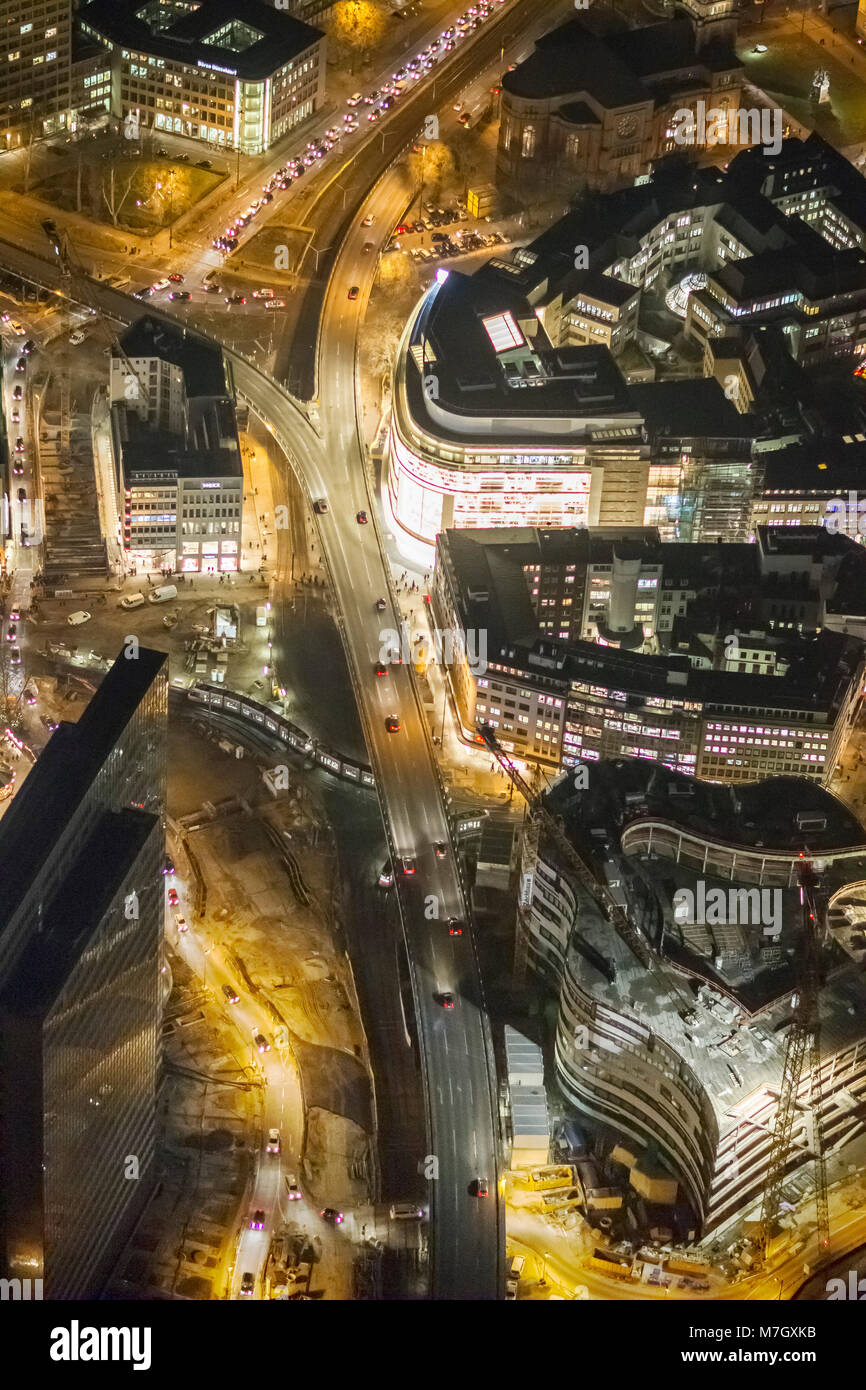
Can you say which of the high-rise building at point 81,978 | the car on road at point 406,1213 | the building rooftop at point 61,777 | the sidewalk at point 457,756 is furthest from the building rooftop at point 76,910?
the sidewalk at point 457,756

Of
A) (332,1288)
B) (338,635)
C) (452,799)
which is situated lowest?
(332,1288)

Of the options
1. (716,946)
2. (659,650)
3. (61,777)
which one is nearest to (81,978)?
(61,777)

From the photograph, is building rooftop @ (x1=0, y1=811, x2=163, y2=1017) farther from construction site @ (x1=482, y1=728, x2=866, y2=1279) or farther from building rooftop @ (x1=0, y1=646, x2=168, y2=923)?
construction site @ (x1=482, y1=728, x2=866, y2=1279)

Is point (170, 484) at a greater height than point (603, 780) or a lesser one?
greater

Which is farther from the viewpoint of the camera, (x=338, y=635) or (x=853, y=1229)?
(x=338, y=635)
